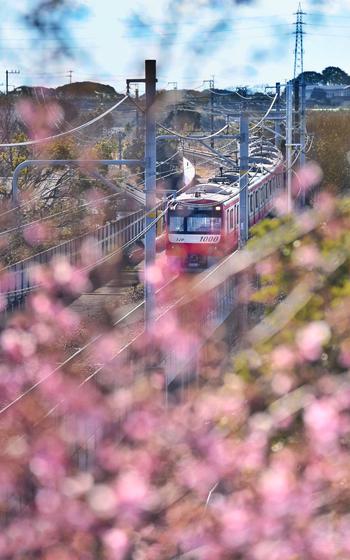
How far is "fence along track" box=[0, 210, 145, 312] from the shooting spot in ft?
37.3

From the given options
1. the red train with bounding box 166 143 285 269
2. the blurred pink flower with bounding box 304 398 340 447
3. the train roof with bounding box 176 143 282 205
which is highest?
the blurred pink flower with bounding box 304 398 340 447

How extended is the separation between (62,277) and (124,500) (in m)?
10.2

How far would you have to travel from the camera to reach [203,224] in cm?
1244

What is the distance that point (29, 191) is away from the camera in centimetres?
1436

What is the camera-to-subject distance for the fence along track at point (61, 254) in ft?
37.3

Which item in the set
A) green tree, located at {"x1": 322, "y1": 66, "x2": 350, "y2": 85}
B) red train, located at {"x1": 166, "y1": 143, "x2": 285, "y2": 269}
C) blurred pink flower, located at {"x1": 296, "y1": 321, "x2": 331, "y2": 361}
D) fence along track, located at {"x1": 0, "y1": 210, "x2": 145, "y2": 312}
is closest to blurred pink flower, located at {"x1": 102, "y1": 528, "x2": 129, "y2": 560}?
blurred pink flower, located at {"x1": 296, "y1": 321, "x2": 331, "y2": 361}

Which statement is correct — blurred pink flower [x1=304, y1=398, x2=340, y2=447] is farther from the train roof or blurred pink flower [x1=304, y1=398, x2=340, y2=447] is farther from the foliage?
the foliage

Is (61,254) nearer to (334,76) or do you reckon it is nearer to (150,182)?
(150,182)

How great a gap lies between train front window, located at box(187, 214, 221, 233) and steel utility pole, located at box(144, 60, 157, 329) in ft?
17.4

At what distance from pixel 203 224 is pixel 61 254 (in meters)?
2.31

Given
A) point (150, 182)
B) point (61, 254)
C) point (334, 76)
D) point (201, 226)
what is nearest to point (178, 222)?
point (201, 226)

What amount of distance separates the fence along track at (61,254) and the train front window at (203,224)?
703 mm

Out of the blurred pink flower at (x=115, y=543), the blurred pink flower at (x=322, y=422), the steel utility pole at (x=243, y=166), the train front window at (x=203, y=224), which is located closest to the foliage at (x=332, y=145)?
the train front window at (x=203, y=224)

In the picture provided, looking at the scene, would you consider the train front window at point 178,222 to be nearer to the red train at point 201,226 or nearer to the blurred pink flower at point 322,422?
the red train at point 201,226
